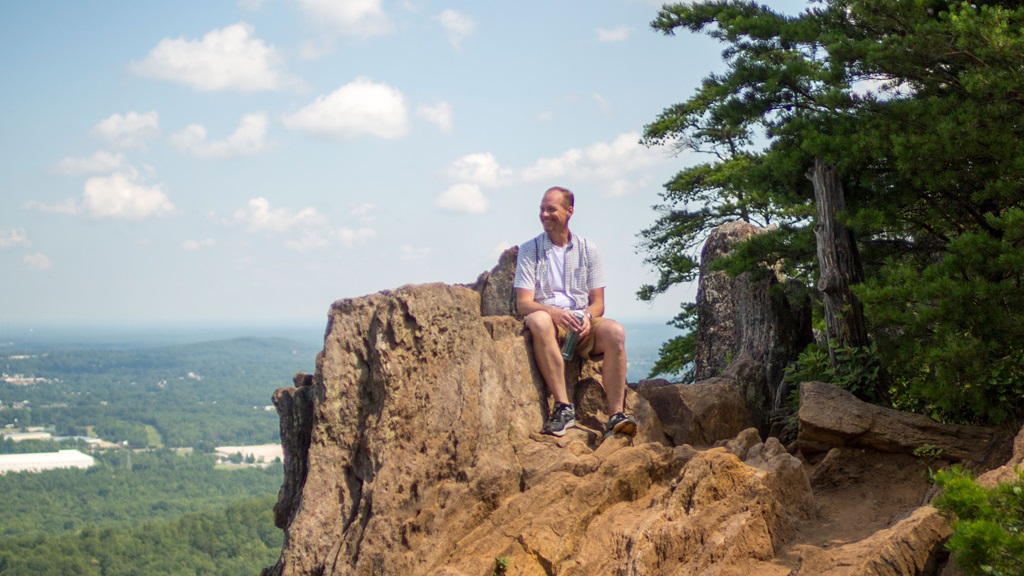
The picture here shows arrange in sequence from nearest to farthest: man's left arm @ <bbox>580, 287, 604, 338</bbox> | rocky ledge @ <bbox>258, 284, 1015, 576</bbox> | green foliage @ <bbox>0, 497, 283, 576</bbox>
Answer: rocky ledge @ <bbox>258, 284, 1015, 576</bbox>
man's left arm @ <bbox>580, 287, 604, 338</bbox>
green foliage @ <bbox>0, 497, 283, 576</bbox>

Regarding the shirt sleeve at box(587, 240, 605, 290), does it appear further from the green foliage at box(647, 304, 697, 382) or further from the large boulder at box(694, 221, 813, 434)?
the green foliage at box(647, 304, 697, 382)

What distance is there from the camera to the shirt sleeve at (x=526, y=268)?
28.2 ft

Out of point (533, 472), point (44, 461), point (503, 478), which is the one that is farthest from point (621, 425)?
point (44, 461)

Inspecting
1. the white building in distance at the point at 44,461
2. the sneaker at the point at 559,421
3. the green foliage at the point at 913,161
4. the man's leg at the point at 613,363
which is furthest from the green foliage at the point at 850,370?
the white building in distance at the point at 44,461

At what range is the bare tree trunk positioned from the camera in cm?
1024

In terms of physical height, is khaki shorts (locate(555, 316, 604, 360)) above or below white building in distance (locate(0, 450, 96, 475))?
above

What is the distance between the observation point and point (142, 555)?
59500 millimetres

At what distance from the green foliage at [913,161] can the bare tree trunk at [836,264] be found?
19 centimetres

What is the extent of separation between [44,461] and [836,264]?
12795 cm

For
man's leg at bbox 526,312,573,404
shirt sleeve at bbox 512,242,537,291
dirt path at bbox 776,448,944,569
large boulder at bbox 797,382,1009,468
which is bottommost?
dirt path at bbox 776,448,944,569

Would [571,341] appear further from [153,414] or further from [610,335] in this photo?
[153,414]

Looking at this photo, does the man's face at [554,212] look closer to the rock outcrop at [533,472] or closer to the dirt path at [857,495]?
the rock outcrop at [533,472]

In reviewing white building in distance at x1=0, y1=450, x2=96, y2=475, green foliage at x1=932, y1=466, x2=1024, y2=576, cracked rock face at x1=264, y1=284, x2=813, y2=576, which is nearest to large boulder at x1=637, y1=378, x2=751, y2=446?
cracked rock face at x1=264, y1=284, x2=813, y2=576

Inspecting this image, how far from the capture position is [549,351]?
833 cm
